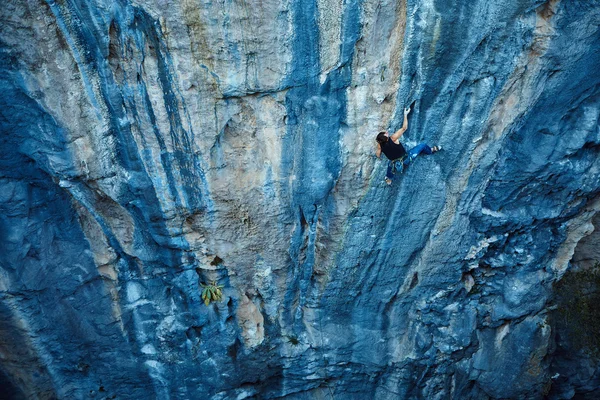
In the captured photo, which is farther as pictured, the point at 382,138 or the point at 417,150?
the point at 417,150

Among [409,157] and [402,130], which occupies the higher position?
[402,130]

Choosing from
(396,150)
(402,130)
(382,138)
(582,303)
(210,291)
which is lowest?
(582,303)

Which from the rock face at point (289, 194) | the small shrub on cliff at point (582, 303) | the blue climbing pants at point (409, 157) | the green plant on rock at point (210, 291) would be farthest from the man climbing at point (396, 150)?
the small shrub on cliff at point (582, 303)

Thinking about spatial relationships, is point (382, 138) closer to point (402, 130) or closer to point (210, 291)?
point (402, 130)

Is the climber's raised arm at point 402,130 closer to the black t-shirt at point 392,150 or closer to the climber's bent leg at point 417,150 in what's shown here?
the black t-shirt at point 392,150

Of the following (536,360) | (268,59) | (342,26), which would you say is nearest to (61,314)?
(268,59)

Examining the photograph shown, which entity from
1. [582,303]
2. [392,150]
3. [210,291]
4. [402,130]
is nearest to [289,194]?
[392,150]
